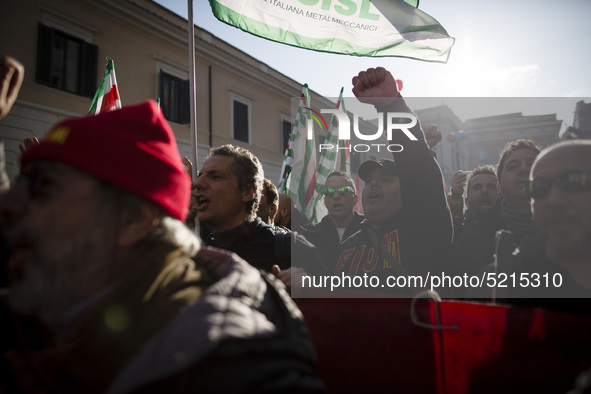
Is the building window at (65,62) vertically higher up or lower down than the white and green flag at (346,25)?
higher up

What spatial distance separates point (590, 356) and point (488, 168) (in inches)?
109

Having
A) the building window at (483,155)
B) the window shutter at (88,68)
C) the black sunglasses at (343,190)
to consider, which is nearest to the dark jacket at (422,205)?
A: the black sunglasses at (343,190)

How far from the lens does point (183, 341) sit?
79 centimetres

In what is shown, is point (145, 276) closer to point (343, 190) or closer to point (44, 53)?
point (343, 190)

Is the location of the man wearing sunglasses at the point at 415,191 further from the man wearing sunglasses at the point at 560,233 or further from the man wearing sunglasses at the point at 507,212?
the man wearing sunglasses at the point at 560,233

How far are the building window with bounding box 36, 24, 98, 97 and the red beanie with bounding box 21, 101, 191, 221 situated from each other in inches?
367

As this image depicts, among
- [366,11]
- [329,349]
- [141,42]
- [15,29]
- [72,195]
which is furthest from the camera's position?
[141,42]

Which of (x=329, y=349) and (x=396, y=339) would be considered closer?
(x=396, y=339)

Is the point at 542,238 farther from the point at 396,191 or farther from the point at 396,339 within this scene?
the point at 396,191

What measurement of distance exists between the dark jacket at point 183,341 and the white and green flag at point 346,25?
10.1 ft

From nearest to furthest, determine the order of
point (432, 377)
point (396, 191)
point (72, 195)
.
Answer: point (72, 195) → point (432, 377) → point (396, 191)

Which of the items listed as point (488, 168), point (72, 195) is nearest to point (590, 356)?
point (72, 195)

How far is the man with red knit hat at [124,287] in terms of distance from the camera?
0.82 meters

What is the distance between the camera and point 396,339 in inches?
56.1
